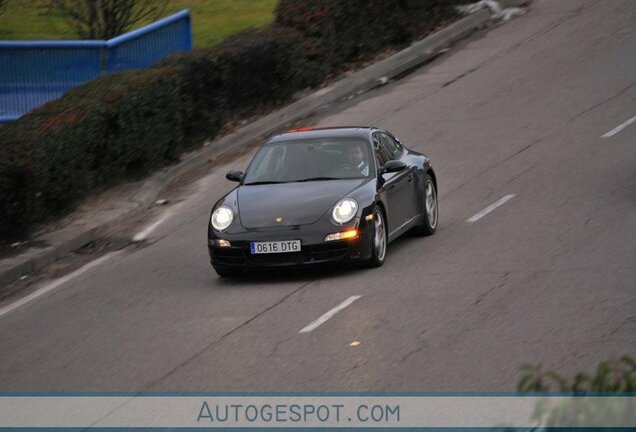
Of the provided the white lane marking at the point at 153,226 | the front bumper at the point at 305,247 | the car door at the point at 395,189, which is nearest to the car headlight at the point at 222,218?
the front bumper at the point at 305,247

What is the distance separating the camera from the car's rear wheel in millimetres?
14508

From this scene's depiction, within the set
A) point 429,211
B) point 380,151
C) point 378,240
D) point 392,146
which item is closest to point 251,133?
point 392,146

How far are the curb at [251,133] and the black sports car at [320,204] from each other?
3049 mm

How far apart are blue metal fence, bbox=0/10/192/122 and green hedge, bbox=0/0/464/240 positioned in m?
1.37

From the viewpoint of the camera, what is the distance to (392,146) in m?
14.8

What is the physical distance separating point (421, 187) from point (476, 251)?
1436 millimetres

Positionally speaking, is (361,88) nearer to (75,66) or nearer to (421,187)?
(75,66)

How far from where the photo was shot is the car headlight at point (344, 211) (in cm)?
1266

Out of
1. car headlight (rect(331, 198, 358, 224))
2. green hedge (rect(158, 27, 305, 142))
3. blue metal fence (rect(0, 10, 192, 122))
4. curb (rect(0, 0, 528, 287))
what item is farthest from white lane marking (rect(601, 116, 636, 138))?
blue metal fence (rect(0, 10, 192, 122))

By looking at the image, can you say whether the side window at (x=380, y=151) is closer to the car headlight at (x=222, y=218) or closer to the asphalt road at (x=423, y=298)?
the asphalt road at (x=423, y=298)

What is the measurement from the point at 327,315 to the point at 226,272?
226 cm

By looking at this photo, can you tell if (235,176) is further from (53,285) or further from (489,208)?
(489,208)

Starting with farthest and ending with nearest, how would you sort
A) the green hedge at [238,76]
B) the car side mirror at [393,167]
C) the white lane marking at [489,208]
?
the green hedge at [238,76]
the white lane marking at [489,208]
the car side mirror at [393,167]

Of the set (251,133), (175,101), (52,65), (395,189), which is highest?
(52,65)
